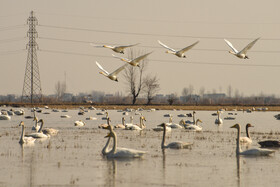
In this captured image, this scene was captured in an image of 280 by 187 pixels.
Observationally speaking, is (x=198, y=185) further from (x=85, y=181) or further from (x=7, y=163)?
(x=7, y=163)

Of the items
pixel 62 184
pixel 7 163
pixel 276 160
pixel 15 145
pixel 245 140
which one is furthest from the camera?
pixel 245 140

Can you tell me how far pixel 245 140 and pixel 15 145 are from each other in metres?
8.77

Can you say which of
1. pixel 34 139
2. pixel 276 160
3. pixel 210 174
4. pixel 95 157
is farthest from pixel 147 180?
pixel 34 139

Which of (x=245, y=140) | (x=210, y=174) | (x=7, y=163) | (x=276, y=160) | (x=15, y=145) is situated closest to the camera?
(x=210, y=174)

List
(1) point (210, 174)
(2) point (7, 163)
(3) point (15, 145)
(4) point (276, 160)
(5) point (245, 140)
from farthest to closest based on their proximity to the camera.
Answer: (5) point (245, 140)
(3) point (15, 145)
(4) point (276, 160)
(2) point (7, 163)
(1) point (210, 174)

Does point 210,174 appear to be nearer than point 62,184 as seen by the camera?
No

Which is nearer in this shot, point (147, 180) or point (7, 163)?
point (147, 180)

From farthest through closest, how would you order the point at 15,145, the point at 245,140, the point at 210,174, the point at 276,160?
the point at 245,140, the point at 15,145, the point at 276,160, the point at 210,174

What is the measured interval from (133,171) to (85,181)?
1.89 m

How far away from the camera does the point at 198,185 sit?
13359 mm

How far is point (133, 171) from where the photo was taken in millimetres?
15219

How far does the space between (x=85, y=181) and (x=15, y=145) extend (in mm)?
8512

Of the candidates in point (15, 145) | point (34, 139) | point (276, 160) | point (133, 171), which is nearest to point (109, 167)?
point (133, 171)

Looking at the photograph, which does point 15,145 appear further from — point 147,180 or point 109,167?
point 147,180
